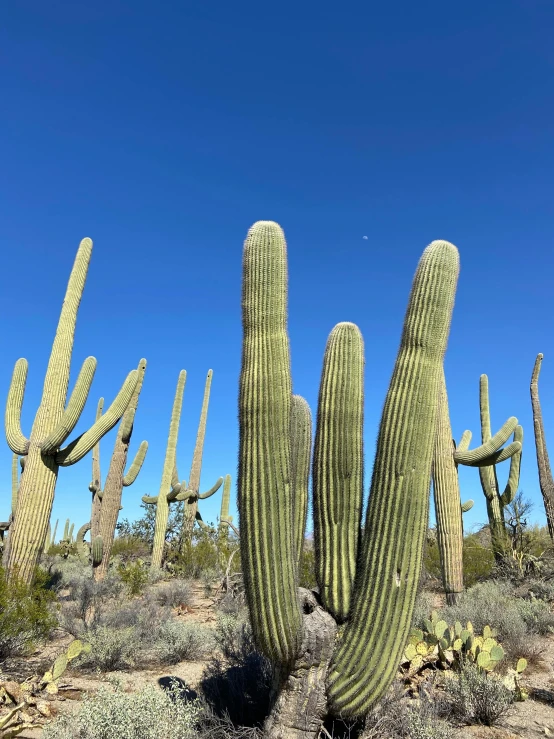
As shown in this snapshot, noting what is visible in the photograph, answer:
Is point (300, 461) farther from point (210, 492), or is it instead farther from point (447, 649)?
point (210, 492)

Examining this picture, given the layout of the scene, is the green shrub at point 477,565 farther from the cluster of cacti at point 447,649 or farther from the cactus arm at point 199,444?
the cactus arm at point 199,444

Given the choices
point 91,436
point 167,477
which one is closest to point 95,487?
point 167,477

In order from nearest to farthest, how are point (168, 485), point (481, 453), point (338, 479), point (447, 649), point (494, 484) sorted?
point (338, 479), point (447, 649), point (481, 453), point (494, 484), point (168, 485)

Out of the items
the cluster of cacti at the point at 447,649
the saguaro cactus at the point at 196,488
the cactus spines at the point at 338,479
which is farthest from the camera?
the saguaro cactus at the point at 196,488

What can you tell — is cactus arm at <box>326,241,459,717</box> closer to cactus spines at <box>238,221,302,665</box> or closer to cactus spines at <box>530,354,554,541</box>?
cactus spines at <box>238,221,302,665</box>

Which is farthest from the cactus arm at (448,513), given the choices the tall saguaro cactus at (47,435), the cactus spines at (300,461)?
the tall saguaro cactus at (47,435)

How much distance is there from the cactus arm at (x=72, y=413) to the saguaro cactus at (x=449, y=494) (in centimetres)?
607

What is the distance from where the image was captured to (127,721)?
3928mm

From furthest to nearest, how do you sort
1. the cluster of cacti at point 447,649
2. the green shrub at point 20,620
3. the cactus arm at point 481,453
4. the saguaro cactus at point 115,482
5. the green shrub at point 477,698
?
the saguaro cactus at point 115,482
the cactus arm at point 481,453
the green shrub at point 20,620
the cluster of cacti at point 447,649
the green shrub at point 477,698

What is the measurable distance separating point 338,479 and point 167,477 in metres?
12.6

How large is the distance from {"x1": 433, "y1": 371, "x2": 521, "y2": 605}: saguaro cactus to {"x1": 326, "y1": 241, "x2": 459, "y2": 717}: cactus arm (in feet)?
14.4

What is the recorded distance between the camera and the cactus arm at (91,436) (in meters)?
9.01

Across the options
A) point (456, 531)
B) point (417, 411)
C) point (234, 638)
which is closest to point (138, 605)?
point (234, 638)

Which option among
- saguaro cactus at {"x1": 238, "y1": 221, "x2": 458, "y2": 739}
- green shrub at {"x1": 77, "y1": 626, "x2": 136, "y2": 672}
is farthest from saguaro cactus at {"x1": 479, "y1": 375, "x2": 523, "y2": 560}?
saguaro cactus at {"x1": 238, "y1": 221, "x2": 458, "y2": 739}
